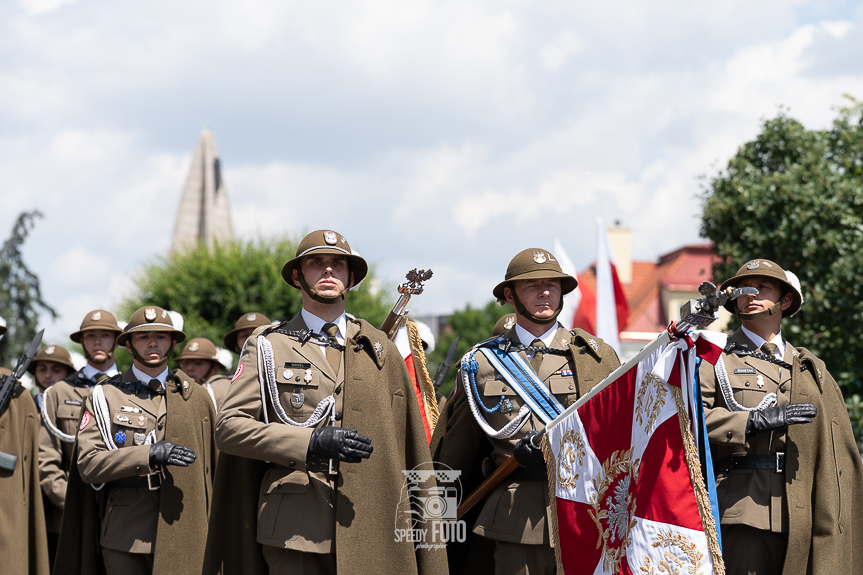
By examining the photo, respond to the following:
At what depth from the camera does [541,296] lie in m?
5.41

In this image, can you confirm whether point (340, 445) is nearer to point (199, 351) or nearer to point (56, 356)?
point (199, 351)

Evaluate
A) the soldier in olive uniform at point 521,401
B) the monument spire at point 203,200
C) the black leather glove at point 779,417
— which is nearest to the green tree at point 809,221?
the black leather glove at point 779,417

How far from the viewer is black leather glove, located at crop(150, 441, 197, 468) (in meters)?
5.86

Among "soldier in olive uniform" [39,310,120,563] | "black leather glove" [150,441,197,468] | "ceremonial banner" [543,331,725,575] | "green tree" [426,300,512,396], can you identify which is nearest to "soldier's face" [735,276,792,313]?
"ceremonial banner" [543,331,725,575]

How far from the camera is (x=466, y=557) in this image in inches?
224

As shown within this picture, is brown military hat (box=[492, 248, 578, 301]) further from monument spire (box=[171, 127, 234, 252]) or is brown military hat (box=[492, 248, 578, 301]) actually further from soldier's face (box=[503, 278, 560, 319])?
monument spire (box=[171, 127, 234, 252])

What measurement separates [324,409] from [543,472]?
51.5 inches

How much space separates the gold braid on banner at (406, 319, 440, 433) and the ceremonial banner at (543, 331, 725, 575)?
2.73 metres

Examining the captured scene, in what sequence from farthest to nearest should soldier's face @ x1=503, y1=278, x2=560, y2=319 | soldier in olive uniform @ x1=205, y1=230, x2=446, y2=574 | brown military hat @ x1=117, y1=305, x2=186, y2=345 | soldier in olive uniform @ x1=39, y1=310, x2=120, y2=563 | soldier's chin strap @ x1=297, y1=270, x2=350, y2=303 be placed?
soldier in olive uniform @ x1=39, y1=310, x2=120, y2=563, brown military hat @ x1=117, y1=305, x2=186, y2=345, soldier's face @ x1=503, y1=278, x2=560, y2=319, soldier's chin strap @ x1=297, y1=270, x2=350, y2=303, soldier in olive uniform @ x1=205, y1=230, x2=446, y2=574

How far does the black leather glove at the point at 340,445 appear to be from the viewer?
4.25 meters

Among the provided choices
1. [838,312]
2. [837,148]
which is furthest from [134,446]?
[837,148]

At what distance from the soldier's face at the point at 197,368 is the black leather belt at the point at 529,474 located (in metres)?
5.23

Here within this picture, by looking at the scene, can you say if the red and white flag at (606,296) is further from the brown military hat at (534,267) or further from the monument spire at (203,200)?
the monument spire at (203,200)

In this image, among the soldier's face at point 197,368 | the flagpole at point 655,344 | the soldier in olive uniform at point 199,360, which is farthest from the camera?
the soldier's face at point 197,368
